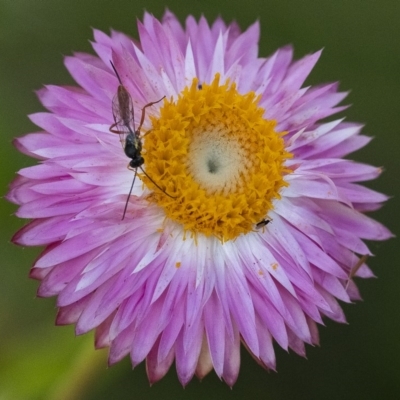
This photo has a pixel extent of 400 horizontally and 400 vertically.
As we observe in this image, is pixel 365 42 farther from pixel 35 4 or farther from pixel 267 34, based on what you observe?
pixel 35 4

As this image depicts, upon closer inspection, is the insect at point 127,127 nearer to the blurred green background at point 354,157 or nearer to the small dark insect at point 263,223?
the small dark insect at point 263,223

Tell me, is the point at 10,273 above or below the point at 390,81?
below

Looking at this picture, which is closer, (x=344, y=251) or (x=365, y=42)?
(x=344, y=251)

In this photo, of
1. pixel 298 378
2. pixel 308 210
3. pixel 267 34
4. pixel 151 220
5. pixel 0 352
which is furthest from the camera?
pixel 267 34

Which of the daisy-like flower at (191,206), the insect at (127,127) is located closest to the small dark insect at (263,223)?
the daisy-like flower at (191,206)

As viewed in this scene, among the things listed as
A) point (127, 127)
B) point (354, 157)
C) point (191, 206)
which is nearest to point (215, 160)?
point (191, 206)

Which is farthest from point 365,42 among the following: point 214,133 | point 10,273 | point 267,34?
point 10,273

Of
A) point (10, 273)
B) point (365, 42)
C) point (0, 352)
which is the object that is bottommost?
point (0, 352)

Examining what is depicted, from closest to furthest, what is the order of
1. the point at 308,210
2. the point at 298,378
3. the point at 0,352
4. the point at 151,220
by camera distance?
the point at 151,220
the point at 308,210
the point at 0,352
the point at 298,378
